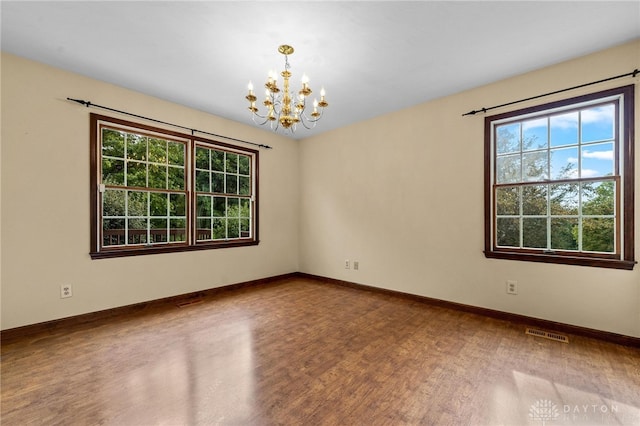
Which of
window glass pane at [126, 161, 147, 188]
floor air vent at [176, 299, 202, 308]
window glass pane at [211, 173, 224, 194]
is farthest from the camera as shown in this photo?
window glass pane at [211, 173, 224, 194]

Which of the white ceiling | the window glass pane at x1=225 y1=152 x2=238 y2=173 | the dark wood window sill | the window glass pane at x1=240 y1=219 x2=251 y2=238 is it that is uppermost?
the white ceiling

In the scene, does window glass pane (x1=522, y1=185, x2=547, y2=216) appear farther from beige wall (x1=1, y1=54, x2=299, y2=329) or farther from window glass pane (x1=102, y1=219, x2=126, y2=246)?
window glass pane (x1=102, y1=219, x2=126, y2=246)

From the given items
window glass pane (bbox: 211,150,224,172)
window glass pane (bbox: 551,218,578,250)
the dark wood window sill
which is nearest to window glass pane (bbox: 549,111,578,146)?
window glass pane (bbox: 551,218,578,250)

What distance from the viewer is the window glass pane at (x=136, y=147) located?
134 inches

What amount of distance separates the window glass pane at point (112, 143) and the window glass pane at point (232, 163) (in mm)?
1391

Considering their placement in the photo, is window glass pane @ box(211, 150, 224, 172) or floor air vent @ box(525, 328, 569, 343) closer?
floor air vent @ box(525, 328, 569, 343)

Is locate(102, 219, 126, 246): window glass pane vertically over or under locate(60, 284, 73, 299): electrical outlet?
over

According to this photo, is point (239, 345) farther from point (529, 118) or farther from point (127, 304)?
point (529, 118)

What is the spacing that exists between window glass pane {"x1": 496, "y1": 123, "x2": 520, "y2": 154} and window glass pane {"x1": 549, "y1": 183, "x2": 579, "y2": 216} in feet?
1.90

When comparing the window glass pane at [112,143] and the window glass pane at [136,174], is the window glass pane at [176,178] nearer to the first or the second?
the window glass pane at [136,174]

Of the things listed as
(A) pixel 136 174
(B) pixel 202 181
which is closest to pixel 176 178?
(B) pixel 202 181

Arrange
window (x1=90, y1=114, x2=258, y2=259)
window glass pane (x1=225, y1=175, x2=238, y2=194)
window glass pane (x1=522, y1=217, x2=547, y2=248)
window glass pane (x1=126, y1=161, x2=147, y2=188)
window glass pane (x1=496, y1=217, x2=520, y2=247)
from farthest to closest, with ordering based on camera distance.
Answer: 1. window glass pane (x1=225, y1=175, x2=238, y2=194)
2. window glass pane (x1=126, y1=161, x2=147, y2=188)
3. window (x1=90, y1=114, x2=258, y2=259)
4. window glass pane (x1=496, y1=217, x2=520, y2=247)
5. window glass pane (x1=522, y1=217, x2=547, y2=248)

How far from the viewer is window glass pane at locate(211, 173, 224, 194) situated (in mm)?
4184

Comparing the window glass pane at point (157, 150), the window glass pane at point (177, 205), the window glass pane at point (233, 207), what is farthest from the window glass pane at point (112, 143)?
→ the window glass pane at point (233, 207)
